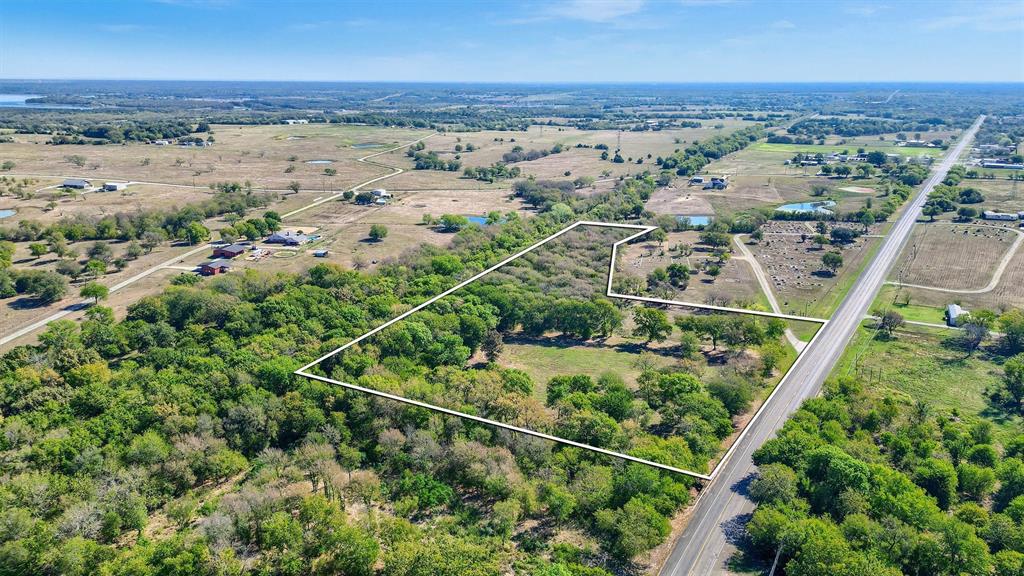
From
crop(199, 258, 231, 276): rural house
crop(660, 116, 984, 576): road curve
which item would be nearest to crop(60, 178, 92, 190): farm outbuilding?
crop(199, 258, 231, 276): rural house

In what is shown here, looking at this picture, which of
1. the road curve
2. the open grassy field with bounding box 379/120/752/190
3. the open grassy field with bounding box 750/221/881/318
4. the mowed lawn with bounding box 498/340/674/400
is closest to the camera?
the road curve

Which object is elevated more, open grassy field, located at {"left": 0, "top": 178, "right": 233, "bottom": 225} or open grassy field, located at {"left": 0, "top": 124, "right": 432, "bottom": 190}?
open grassy field, located at {"left": 0, "top": 124, "right": 432, "bottom": 190}

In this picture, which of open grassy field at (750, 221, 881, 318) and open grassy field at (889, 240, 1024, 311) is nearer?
open grassy field at (750, 221, 881, 318)

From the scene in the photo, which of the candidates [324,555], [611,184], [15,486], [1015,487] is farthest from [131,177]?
[1015,487]

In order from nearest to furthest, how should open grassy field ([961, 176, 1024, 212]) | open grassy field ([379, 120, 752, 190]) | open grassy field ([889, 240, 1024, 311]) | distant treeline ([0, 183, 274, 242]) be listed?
open grassy field ([889, 240, 1024, 311]), distant treeline ([0, 183, 274, 242]), open grassy field ([961, 176, 1024, 212]), open grassy field ([379, 120, 752, 190])

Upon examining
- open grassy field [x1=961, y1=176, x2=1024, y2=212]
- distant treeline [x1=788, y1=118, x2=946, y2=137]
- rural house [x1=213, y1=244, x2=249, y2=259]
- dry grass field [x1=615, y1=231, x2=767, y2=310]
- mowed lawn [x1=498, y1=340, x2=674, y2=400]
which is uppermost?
distant treeline [x1=788, y1=118, x2=946, y2=137]

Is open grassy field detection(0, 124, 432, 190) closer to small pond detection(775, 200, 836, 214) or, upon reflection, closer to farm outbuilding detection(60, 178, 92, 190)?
farm outbuilding detection(60, 178, 92, 190)

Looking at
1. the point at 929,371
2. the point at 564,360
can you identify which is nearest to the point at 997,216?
the point at 929,371

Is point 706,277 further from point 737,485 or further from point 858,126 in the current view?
point 858,126
